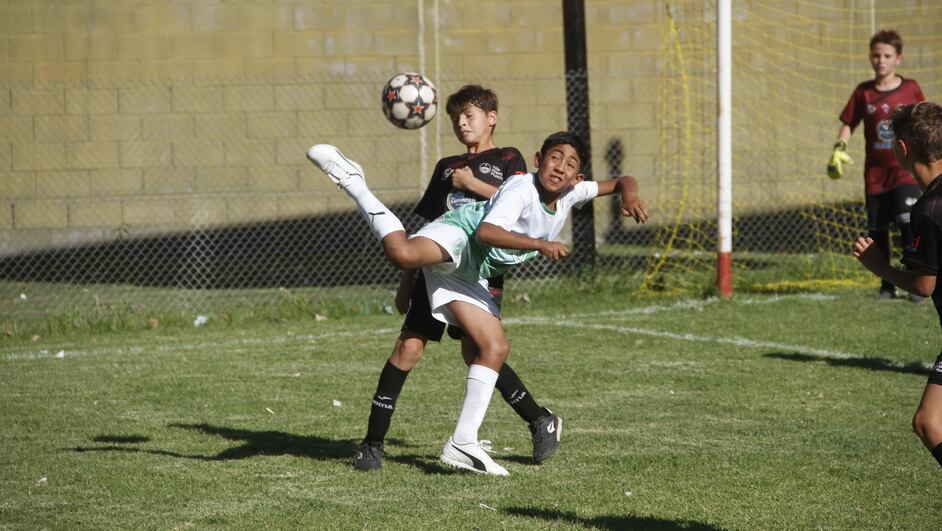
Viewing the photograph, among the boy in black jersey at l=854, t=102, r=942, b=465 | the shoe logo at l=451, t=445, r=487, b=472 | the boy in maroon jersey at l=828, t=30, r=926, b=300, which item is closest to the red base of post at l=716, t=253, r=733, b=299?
the boy in maroon jersey at l=828, t=30, r=926, b=300

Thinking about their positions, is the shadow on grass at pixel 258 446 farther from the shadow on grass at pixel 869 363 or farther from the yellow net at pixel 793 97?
the yellow net at pixel 793 97

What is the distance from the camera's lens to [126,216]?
49.0 feet

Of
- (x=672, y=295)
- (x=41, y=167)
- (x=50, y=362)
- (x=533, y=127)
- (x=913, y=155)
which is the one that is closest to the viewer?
(x=913, y=155)

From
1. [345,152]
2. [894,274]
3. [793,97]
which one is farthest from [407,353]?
[793,97]

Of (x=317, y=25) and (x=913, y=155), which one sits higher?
(x=317, y=25)

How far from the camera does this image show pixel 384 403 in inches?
234

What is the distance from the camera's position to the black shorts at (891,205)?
10469mm

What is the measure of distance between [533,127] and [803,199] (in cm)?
374

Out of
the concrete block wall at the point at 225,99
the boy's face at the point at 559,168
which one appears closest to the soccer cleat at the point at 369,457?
the boy's face at the point at 559,168

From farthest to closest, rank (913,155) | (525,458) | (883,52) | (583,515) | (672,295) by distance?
(672,295) → (883,52) → (525,458) → (583,515) → (913,155)

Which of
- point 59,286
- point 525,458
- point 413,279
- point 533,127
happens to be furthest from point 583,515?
point 533,127

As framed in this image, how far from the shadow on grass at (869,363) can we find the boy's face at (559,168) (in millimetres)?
3544

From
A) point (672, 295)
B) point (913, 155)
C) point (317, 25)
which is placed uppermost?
point (317, 25)

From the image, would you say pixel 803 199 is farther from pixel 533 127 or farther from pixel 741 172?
pixel 533 127
